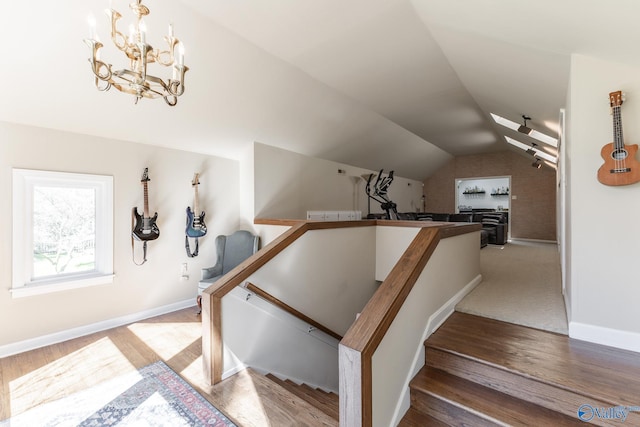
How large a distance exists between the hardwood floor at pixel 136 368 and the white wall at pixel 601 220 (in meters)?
2.02

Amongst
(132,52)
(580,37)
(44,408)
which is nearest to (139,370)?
(44,408)

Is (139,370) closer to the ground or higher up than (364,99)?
closer to the ground

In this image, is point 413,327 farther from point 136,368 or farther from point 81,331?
point 81,331

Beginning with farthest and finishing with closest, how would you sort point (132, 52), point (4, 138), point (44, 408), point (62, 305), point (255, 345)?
point (62, 305)
point (4, 138)
point (255, 345)
point (44, 408)
point (132, 52)

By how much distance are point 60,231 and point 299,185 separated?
324 centimetres

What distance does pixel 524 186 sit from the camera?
26.4 ft

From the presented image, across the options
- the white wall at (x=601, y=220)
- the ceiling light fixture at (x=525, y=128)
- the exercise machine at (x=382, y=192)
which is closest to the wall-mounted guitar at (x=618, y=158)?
the white wall at (x=601, y=220)

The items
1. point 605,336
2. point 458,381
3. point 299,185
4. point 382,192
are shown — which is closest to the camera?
point 458,381

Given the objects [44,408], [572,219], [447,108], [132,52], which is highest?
[447,108]

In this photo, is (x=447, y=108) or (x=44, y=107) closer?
(x=44, y=107)

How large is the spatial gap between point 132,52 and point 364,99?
11.7 ft

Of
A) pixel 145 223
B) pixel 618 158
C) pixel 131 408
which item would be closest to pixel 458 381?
pixel 618 158

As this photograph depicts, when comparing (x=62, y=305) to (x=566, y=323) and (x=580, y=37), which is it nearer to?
(x=566, y=323)

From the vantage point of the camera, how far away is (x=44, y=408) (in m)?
1.90
